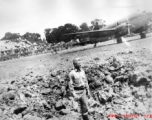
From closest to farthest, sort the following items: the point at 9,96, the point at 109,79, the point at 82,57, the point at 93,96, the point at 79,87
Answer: the point at 79,87 < the point at 93,96 < the point at 9,96 < the point at 109,79 < the point at 82,57

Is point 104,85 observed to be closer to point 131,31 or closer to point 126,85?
point 126,85

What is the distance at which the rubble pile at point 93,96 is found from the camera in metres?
5.84

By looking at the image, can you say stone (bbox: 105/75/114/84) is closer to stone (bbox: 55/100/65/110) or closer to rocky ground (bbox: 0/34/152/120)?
rocky ground (bbox: 0/34/152/120)

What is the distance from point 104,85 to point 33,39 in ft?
265

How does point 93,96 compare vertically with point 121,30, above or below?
below

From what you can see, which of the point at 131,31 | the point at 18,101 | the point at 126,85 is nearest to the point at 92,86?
the point at 126,85

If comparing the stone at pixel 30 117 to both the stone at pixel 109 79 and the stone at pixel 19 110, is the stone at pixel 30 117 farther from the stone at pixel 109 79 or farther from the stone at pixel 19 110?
the stone at pixel 109 79

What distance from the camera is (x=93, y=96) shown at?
6.71m

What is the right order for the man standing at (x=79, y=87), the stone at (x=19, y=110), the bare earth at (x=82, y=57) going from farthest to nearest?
the bare earth at (x=82, y=57) → the stone at (x=19, y=110) → the man standing at (x=79, y=87)

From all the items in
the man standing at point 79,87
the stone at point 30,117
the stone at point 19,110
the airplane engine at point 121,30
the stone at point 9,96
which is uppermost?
the airplane engine at point 121,30

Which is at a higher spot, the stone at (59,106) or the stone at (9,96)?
the stone at (9,96)

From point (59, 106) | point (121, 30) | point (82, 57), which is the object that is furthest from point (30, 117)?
point (121, 30)

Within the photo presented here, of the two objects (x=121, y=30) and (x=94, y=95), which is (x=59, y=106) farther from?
(x=121, y=30)

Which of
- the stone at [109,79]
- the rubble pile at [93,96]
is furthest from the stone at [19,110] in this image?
the stone at [109,79]
